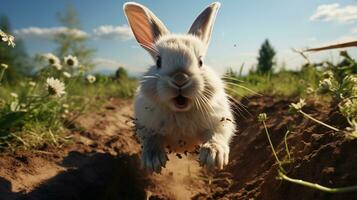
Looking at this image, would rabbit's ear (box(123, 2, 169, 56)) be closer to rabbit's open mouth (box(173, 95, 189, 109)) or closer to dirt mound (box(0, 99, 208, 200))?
dirt mound (box(0, 99, 208, 200))

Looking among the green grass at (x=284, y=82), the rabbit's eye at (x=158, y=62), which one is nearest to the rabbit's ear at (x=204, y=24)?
the rabbit's eye at (x=158, y=62)

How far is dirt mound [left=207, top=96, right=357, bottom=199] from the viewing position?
8.83 feet

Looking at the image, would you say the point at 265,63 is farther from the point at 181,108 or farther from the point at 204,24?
the point at 181,108

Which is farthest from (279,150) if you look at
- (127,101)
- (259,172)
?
Result: (127,101)

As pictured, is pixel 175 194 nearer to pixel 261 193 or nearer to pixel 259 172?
pixel 259 172

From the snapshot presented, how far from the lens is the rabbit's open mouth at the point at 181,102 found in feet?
12.1

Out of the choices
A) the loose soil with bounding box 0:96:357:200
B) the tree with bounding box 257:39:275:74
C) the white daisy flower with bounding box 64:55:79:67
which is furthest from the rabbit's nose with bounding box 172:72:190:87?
the tree with bounding box 257:39:275:74

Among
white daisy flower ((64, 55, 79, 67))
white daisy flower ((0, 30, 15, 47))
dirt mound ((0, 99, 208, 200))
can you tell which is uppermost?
white daisy flower ((64, 55, 79, 67))

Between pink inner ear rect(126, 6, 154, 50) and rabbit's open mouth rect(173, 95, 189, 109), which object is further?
pink inner ear rect(126, 6, 154, 50)

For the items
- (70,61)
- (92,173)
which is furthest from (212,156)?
(70,61)

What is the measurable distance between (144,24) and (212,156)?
1934 mm

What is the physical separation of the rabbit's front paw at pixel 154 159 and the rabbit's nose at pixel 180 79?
1.96 feet

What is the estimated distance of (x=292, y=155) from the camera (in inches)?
145

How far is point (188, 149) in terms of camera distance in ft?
14.1
